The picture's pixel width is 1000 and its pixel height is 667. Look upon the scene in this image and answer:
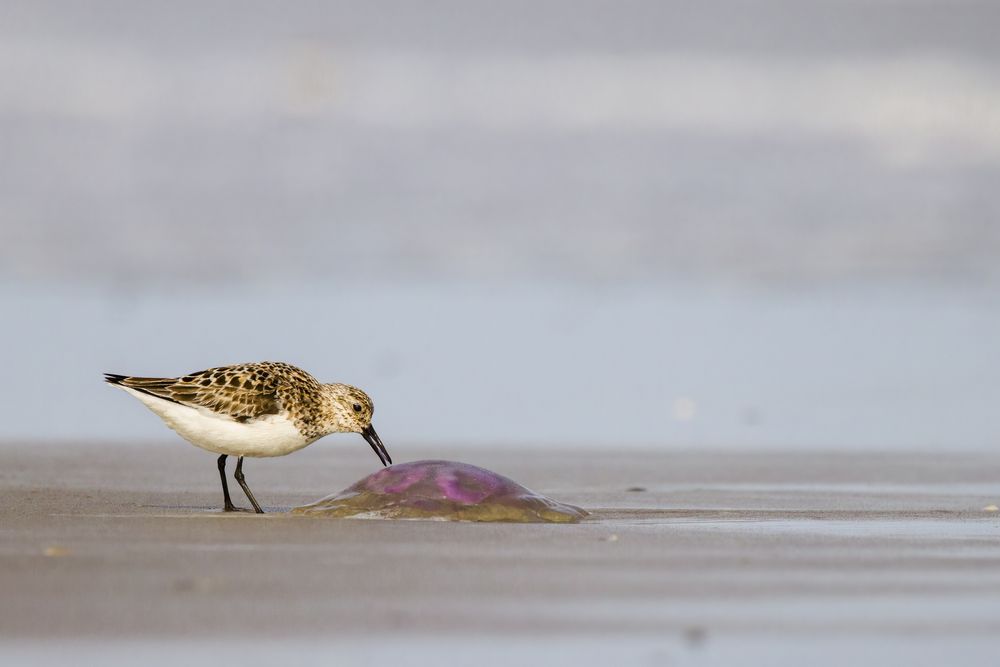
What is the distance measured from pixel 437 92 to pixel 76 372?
49.6 ft

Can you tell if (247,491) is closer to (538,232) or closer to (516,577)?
(516,577)

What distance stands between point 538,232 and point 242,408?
1208 cm

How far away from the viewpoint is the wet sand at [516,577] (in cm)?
520

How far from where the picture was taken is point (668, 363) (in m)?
13.9

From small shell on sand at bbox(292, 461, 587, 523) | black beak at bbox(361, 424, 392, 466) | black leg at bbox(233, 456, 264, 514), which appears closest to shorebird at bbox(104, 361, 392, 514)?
black leg at bbox(233, 456, 264, 514)

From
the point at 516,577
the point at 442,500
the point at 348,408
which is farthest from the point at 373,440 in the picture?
the point at 516,577

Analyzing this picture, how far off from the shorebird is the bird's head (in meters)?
0.01

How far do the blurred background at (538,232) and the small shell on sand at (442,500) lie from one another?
3.18 meters

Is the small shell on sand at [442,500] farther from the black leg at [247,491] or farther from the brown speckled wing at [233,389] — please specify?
the brown speckled wing at [233,389]

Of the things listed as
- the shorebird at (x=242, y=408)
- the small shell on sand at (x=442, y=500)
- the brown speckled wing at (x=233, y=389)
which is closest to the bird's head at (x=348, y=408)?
the shorebird at (x=242, y=408)

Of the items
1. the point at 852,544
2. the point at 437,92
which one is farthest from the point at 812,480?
the point at 437,92

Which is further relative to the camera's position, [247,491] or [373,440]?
[373,440]

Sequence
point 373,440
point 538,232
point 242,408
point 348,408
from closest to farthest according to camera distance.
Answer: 1. point 242,408
2. point 348,408
3. point 373,440
4. point 538,232

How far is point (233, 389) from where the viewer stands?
28.4ft
